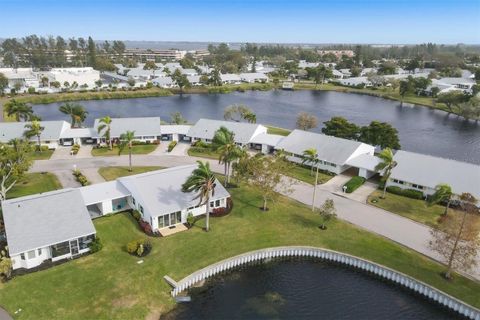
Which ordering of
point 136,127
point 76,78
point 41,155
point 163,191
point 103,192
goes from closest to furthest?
point 163,191 < point 103,192 < point 41,155 < point 136,127 < point 76,78

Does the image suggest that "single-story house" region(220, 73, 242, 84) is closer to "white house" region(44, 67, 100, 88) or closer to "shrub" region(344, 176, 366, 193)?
"white house" region(44, 67, 100, 88)

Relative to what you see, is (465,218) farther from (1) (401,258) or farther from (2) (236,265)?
(2) (236,265)

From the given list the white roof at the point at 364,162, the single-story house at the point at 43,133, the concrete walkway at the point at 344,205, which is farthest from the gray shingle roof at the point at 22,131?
the white roof at the point at 364,162

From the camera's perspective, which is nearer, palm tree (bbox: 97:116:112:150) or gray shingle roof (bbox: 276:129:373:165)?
gray shingle roof (bbox: 276:129:373:165)

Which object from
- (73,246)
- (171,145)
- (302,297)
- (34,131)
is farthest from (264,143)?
(34,131)

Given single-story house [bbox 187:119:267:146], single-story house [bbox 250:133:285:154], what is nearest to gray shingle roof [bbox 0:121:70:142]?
single-story house [bbox 187:119:267:146]

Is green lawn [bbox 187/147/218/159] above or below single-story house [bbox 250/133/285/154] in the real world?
below

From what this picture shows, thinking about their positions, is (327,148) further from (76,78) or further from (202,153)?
(76,78)
